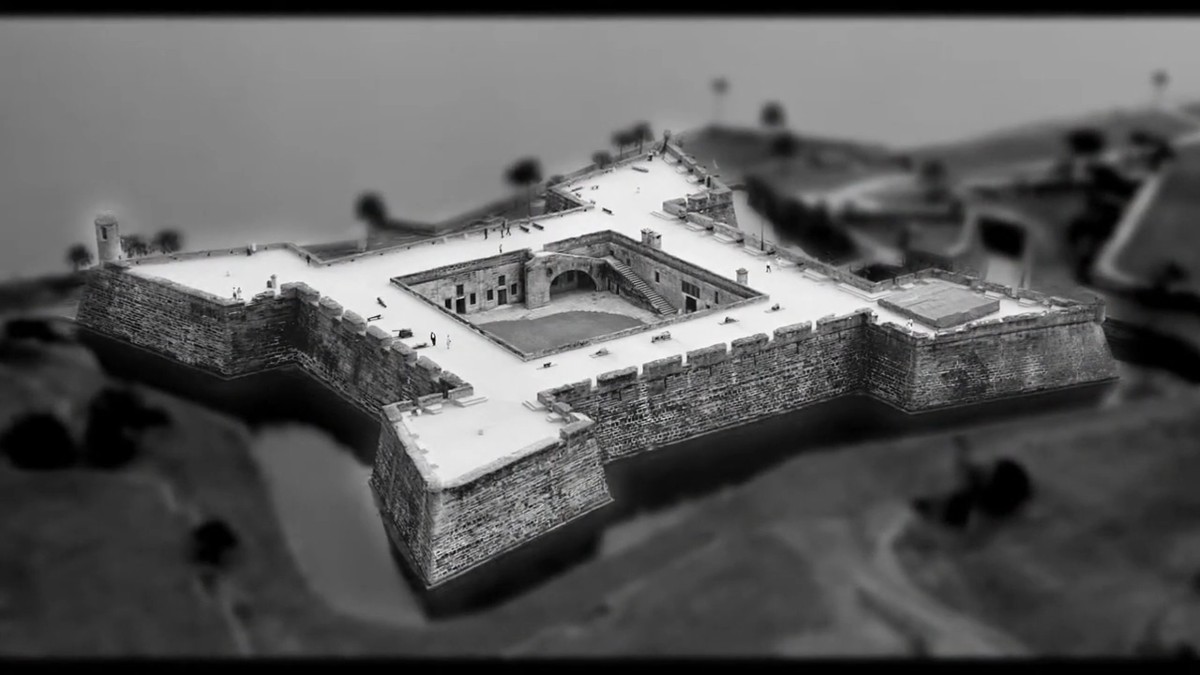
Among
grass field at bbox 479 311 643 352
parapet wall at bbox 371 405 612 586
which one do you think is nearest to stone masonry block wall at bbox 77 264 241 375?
grass field at bbox 479 311 643 352

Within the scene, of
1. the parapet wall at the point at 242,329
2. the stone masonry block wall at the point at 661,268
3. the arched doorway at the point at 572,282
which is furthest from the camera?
the arched doorway at the point at 572,282

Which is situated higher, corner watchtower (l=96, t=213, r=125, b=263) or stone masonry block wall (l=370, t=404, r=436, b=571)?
corner watchtower (l=96, t=213, r=125, b=263)

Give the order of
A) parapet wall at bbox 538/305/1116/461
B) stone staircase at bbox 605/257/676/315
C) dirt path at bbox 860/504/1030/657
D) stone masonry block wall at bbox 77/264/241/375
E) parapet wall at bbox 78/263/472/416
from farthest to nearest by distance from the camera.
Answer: stone staircase at bbox 605/257/676/315, stone masonry block wall at bbox 77/264/241/375, parapet wall at bbox 78/263/472/416, parapet wall at bbox 538/305/1116/461, dirt path at bbox 860/504/1030/657

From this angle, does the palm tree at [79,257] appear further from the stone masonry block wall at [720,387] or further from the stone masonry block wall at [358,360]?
the stone masonry block wall at [720,387]

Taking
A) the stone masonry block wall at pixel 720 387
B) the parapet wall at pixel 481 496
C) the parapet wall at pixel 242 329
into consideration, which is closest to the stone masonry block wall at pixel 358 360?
the parapet wall at pixel 242 329

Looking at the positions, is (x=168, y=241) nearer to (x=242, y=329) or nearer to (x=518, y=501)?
(x=242, y=329)

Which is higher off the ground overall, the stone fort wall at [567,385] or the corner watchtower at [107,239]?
the corner watchtower at [107,239]

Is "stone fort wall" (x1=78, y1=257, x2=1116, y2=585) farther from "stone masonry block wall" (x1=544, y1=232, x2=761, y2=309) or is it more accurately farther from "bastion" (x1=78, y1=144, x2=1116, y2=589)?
"stone masonry block wall" (x1=544, y1=232, x2=761, y2=309)
